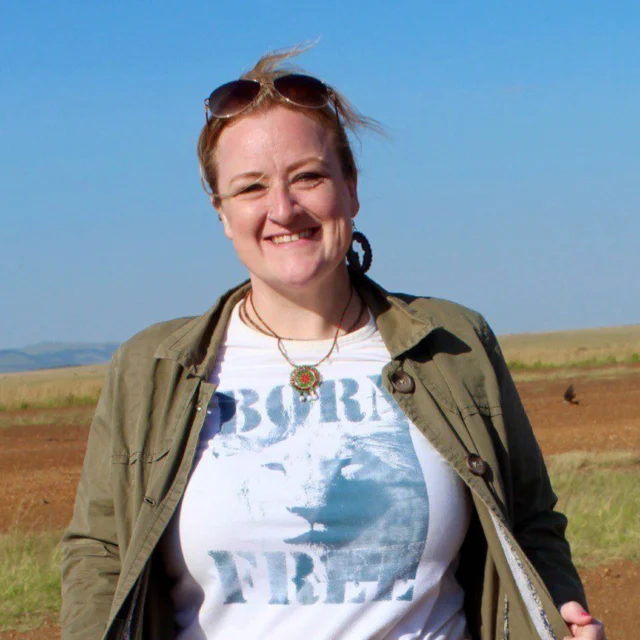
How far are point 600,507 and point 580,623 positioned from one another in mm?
5308

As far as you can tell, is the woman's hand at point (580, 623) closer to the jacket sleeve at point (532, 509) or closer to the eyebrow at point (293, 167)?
the jacket sleeve at point (532, 509)

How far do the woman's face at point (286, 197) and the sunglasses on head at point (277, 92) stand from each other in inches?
1.2

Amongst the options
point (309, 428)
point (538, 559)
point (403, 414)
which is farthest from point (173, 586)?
point (538, 559)

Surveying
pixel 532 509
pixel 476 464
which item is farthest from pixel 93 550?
pixel 532 509

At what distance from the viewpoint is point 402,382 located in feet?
7.97

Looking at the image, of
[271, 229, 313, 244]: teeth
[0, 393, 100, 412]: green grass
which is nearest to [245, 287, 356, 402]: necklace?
[271, 229, 313, 244]: teeth

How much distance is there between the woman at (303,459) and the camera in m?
2.29

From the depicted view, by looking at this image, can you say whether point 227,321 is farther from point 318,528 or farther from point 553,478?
point 553,478

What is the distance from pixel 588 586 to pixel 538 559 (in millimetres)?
3805

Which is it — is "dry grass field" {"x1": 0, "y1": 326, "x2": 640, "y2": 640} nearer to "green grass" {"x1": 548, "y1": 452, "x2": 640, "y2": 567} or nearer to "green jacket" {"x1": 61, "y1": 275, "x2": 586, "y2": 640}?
"green grass" {"x1": 548, "y1": 452, "x2": 640, "y2": 567}

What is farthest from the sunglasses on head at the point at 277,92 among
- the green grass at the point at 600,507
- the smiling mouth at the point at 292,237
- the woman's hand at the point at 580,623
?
the green grass at the point at 600,507

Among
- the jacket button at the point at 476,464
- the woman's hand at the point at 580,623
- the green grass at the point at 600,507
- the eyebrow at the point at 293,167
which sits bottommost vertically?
the green grass at the point at 600,507

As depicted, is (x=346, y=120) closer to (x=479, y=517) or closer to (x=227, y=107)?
(x=227, y=107)

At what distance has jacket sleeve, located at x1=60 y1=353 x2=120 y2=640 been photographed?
92.7 inches
